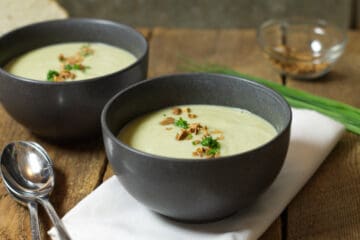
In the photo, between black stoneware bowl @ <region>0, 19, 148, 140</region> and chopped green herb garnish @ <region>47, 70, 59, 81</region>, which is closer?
black stoneware bowl @ <region>0, 19, 148, 140</region>

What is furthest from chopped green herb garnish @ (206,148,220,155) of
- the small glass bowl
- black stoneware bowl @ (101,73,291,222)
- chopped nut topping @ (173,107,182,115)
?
the small glass bowl

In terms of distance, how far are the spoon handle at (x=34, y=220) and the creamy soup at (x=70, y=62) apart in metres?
0.37

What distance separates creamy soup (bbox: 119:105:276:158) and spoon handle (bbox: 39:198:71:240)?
0.67 feet

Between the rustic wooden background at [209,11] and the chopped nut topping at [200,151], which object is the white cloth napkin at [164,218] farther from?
the rustic wooden background at [209,11]

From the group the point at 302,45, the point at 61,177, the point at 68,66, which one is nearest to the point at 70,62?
the point at 68,66

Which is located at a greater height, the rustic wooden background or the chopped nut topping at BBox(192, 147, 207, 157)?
the chopped nut topping at BBox(192, 147, 207, 157)

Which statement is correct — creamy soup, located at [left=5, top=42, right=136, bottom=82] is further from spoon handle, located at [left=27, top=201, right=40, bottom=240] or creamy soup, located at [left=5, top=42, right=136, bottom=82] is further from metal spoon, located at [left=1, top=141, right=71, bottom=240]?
spoon handle, located at [left=27, top=201, right=40, bottom=240]

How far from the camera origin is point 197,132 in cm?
143

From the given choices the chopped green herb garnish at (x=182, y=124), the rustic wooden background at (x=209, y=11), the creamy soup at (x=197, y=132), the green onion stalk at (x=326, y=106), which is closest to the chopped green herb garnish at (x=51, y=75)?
the creamy soup at (x=197, y=132)

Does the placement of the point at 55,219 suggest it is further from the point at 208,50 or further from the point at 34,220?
the point at 208,50

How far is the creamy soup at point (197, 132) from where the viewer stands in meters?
1.37

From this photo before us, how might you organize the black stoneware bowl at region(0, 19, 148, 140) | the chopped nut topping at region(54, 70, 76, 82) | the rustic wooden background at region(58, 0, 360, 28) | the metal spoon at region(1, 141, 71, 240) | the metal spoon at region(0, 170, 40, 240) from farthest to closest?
the rustic wooden background at region(58, 0, 360, 28)
the chopped nut topping at region(54, 70, 76, 82)
the black stoneware bowl at region(0, 19, 148, 140)
the metal spoon at region(1, 141, 71, 240)
the metal spoon at region(0, 170, 40, 240)

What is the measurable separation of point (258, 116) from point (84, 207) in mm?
429

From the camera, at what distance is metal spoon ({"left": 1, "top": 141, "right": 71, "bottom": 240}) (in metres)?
1.45
